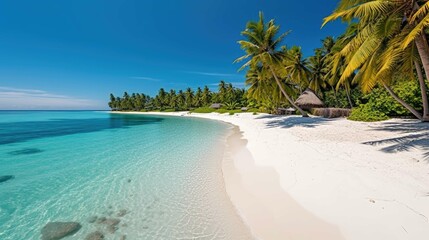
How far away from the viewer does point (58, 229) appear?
3320 mm

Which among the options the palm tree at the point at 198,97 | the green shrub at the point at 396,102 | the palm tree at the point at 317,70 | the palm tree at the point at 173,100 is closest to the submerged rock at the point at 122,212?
the green shrub at the point at 396,102

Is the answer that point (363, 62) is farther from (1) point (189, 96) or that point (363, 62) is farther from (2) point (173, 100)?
(2) point (173, 100)

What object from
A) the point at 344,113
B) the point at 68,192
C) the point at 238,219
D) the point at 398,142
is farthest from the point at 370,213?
the point at 344,113

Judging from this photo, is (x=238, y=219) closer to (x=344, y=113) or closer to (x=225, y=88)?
(x=344, y=113)

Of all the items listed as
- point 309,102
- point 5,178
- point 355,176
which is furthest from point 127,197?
point 309,102

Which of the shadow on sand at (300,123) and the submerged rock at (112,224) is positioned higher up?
the shadow on sand at (300,123)

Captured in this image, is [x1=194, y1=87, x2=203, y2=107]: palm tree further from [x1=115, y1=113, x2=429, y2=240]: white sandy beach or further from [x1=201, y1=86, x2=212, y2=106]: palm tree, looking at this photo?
[x1=115, y1=113, x2=429, y2=240]: white sandy beach

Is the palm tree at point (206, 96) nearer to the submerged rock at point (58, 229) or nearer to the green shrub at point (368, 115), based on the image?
the green shrub at point (368, 115)

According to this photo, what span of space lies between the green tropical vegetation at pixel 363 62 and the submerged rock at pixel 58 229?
8.00 m

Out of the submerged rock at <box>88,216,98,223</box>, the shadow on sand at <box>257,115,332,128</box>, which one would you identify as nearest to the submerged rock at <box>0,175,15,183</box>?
the submerged rock at <box>88,216,98,223</box>

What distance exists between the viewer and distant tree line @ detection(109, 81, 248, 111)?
5278 centimetres

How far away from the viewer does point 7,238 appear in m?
3.11

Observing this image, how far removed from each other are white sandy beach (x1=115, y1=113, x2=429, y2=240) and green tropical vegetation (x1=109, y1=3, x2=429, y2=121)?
8.88ft

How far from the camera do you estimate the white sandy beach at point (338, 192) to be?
2.60m
